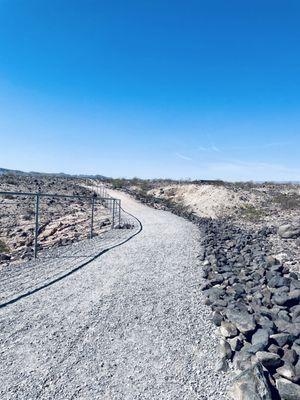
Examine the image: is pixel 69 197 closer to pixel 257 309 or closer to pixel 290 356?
pixel 257 309

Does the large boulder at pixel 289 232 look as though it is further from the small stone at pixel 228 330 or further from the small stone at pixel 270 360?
the small stone at pixel 270 360

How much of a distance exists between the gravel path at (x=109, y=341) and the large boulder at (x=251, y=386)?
0.21 metres

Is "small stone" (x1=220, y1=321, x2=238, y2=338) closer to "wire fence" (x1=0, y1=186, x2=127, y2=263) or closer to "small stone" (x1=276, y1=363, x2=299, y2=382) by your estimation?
"small stone" (x1=276, y1=363, x2=299, y2=382)

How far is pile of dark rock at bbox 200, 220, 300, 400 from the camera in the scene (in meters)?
4.65

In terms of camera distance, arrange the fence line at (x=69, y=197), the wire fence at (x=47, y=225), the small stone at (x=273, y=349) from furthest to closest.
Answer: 1. the wire fence at (x=47, y=225)
2. the fence line at (x=69, y=197)
3. the small stone at (x=273, y=349)

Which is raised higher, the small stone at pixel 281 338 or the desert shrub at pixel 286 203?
the desert shrub at pixel 286 203

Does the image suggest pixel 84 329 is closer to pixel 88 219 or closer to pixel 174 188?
pixel 88 219

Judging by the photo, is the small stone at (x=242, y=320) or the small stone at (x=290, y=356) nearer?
the small stone at (x=290, y=356)

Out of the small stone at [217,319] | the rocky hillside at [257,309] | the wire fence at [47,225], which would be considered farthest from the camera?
the wire fence at [47,225]

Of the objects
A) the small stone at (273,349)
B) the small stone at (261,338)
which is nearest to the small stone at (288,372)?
the small stone at (273,349)

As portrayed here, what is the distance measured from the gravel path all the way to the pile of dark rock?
1.01ft

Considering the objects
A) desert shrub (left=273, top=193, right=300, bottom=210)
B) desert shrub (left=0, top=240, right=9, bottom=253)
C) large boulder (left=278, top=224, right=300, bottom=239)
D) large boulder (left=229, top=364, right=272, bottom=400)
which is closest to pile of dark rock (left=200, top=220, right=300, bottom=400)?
large boulder (left=229, top=364, right=272, bottom=400)

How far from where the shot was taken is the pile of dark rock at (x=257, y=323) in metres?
4.65

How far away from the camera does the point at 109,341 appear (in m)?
5.80
